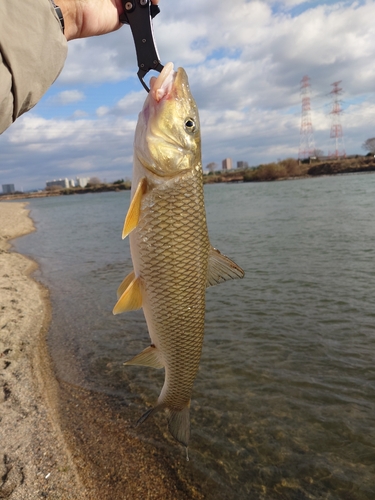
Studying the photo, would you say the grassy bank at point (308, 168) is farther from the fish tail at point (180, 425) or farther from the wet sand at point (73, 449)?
the fish tail at point (180, 425)

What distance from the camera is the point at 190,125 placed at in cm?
266

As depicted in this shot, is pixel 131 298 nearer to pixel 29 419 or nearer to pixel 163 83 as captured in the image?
pixel 163 83

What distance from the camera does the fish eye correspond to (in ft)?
8.66

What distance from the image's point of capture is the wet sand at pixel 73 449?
368 centimetres

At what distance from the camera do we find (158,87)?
8.17ft

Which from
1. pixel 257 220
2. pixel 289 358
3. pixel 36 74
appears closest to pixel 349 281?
pixel 289 358

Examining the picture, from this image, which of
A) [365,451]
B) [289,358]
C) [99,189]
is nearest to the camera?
[365,451]

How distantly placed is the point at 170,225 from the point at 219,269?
54cm

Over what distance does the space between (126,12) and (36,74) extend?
1.51m

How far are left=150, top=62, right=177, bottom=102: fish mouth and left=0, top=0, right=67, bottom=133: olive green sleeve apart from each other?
0.86 metres

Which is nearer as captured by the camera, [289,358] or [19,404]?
[19,404]

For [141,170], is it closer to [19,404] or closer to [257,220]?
[19,404]

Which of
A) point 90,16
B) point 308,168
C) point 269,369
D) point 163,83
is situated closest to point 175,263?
point 163,83

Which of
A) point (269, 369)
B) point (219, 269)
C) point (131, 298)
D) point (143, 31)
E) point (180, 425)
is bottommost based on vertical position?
point (269, 369)
